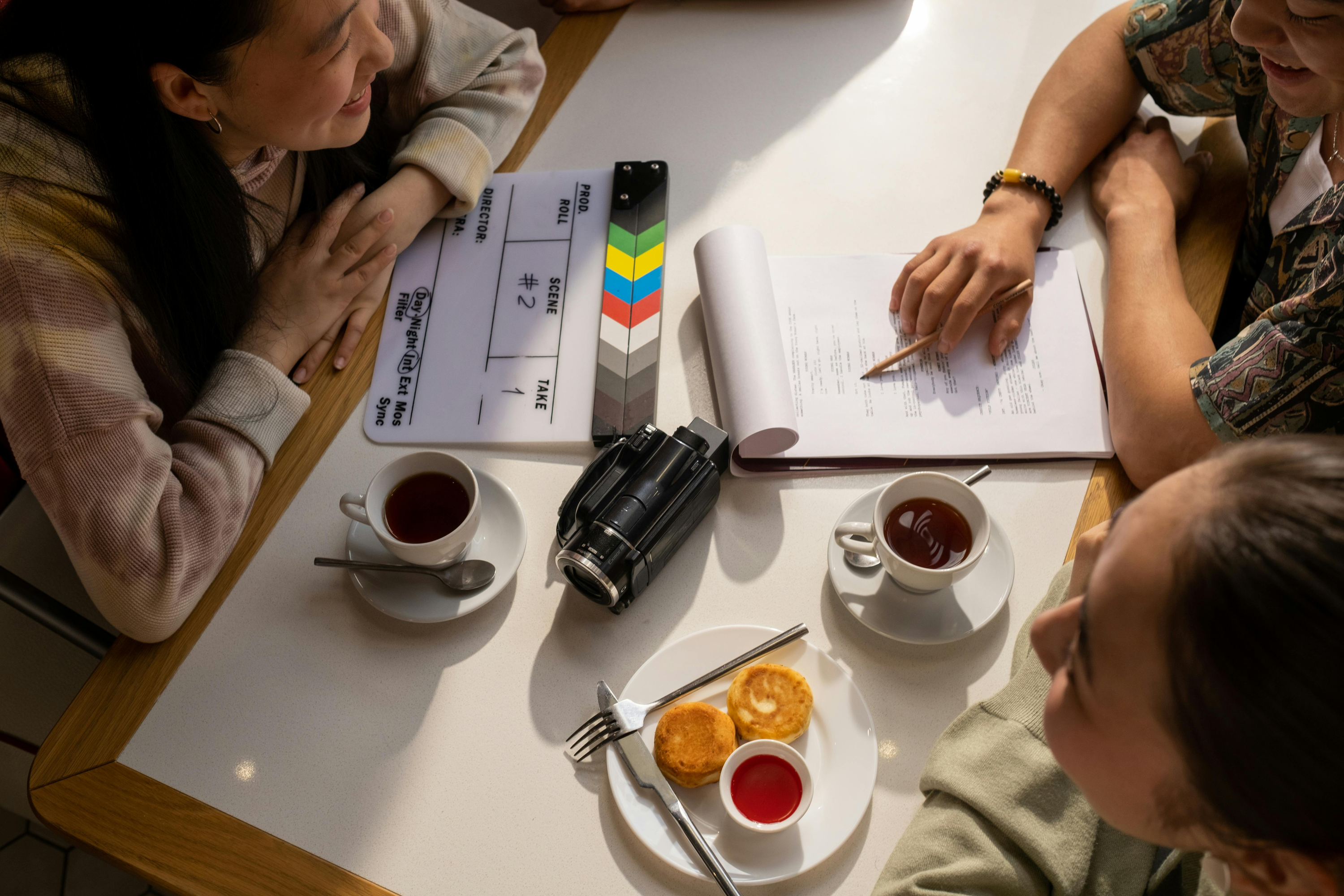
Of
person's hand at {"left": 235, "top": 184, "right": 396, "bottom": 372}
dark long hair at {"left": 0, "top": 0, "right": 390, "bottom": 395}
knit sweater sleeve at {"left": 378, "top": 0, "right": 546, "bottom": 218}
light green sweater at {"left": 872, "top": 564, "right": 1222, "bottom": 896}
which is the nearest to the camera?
light green sweater at {"left": 872, "top": 564, "right": 1222, "bottom": 896}

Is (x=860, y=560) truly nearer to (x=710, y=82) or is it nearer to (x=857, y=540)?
(x=857, y=540)

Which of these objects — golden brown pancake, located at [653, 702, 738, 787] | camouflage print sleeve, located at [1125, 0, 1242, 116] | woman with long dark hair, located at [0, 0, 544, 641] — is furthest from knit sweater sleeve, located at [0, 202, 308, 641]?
camouflage print sleeve, located at [1125, 0, 1242, 116]

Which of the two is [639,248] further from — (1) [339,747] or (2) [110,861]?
(2) [110,861]

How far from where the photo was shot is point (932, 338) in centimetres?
100

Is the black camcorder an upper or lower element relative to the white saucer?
Answer: upper

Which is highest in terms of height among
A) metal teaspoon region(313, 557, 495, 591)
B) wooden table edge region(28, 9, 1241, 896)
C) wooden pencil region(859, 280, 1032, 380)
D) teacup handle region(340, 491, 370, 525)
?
wooden pencil region(859, 280, 1032, 380)

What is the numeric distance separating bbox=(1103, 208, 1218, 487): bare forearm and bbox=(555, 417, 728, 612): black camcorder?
43 centimetres

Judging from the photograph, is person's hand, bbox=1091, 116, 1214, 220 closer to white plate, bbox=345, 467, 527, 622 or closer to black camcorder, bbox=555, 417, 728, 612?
black camcorder, bbox=555, 417, 728, 612

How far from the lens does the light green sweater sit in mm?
668

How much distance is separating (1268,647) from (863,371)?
619 mm

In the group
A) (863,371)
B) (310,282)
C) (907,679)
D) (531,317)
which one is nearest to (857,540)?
(907,679)

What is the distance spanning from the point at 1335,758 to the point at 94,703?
96 cm

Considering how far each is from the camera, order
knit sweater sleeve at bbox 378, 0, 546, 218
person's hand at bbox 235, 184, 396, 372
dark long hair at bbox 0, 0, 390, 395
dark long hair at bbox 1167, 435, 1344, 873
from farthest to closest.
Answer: knit sweater sleeve at bbox 378, 0, 546, 218, person's hand at bbox 235, 184, 396, 372, dark long hair at bbox 0, 0, 390, 395, dark long hair at bbox 1167, 435, 1344, 873

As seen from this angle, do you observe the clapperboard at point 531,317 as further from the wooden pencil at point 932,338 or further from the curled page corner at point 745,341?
the wooden pencil at point 932,338
